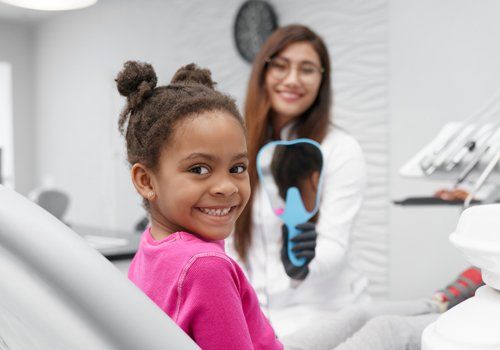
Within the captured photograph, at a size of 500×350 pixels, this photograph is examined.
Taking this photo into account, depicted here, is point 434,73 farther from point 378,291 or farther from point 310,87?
point 310,87

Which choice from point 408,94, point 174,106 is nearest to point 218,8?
point 408,94

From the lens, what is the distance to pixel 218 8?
16.4 feet

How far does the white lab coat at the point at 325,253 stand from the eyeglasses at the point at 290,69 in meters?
0.17

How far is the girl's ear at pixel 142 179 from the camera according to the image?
30.7 inches

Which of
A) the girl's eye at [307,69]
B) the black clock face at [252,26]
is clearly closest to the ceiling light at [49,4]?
the girl's eye at [307,69]

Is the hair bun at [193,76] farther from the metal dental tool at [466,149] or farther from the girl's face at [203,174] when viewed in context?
the metal dental tool at [466,149]

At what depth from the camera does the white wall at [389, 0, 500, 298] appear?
340 centimetres

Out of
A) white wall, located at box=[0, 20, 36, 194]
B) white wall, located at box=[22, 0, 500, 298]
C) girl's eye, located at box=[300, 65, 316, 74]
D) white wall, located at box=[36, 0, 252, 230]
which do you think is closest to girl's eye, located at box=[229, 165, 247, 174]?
girl's eye, located at box=[300, 65, 316, 74]

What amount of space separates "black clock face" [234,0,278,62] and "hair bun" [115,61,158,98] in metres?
3.84

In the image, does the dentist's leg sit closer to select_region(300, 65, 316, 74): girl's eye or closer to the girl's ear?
the girl's ear

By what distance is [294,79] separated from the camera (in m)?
1.68

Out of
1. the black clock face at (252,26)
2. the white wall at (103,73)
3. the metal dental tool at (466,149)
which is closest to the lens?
the metal dental tool at (466,149)

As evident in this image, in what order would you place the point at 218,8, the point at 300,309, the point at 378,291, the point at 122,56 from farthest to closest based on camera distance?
the point at 122,56 → the point at 218,8 → the point at 378,291 → the point at 300,309

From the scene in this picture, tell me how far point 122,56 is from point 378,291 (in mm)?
3573
